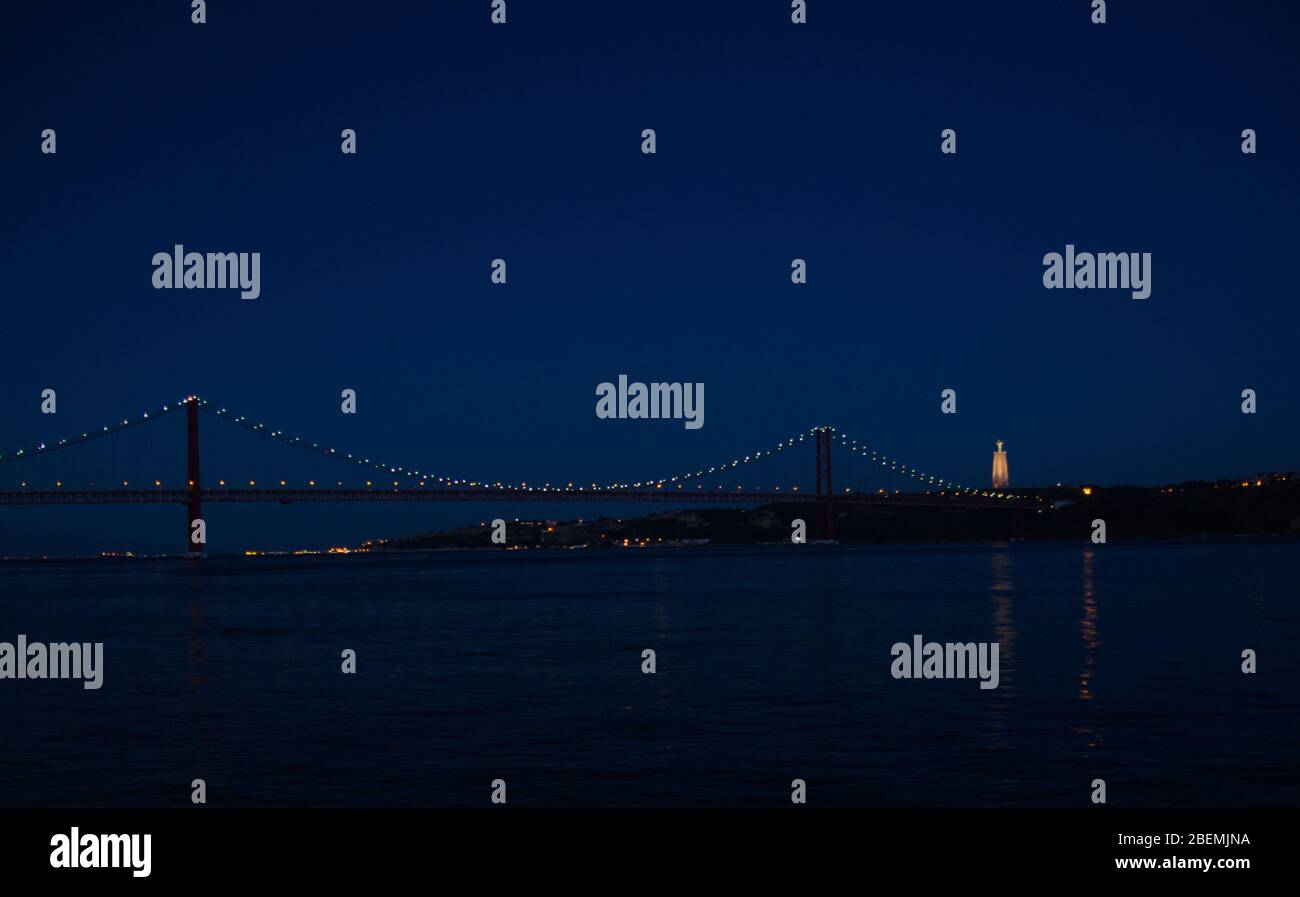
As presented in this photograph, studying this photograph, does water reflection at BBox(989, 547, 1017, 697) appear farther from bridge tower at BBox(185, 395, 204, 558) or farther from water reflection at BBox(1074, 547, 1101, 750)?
bridge tower at BBox(185, 395, 204, 558)

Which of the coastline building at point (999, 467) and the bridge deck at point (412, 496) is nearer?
the bridge deck at point (412, 496)

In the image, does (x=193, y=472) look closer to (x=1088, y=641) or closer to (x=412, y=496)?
(x=412, y=496)

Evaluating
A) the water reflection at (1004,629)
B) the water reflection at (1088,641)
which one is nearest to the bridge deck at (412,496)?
the water reflection at (1004,629)

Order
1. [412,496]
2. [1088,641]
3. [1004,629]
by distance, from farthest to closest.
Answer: [412,496] < [1004,629] < [1088,641]

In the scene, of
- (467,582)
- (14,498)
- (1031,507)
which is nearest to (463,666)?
(467,582)

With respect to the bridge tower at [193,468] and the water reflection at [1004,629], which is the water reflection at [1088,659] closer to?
the water reflection at [1004,629]

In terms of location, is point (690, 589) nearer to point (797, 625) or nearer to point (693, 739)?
point (797, 625)

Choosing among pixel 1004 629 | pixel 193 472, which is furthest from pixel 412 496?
pixel 1004 629

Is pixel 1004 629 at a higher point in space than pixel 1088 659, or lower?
lower

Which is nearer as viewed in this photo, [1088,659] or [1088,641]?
[1088,659]

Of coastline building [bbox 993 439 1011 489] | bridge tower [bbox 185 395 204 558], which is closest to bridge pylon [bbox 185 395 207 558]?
bridge tower [bbox 185 395 204 558]

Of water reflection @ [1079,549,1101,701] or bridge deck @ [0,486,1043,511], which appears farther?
bridge deck @ [0,486,1043,511]
